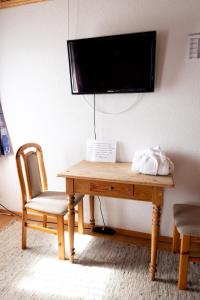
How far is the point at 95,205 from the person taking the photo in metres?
2.25

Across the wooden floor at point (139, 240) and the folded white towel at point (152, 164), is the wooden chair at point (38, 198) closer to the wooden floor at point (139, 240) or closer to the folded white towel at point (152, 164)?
the wooden floor at point (139, 240)

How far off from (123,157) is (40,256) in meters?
1.11

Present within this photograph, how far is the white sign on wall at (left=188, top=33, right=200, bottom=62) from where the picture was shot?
1.70m

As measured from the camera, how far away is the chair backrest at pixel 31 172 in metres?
1.90

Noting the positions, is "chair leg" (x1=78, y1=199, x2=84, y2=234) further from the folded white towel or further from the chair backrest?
the folded white towel

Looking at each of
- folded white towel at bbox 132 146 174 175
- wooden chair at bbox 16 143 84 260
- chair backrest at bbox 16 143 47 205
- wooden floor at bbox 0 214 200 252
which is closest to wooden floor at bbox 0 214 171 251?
wooden floor at bbox 0 214 200 252

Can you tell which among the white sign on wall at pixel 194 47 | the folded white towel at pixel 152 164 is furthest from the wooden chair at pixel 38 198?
the white sign on wall at pixel 194 47

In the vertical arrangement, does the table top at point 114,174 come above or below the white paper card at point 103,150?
below

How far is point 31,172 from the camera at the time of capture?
1.95m

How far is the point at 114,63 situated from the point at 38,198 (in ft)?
4.25

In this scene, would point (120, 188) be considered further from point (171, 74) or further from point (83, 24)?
point (83, 24)

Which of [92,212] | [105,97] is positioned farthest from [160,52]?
[92,212]

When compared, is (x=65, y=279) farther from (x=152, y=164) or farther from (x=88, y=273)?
(x=152, y=164)

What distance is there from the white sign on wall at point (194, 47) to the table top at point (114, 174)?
3.06ft
